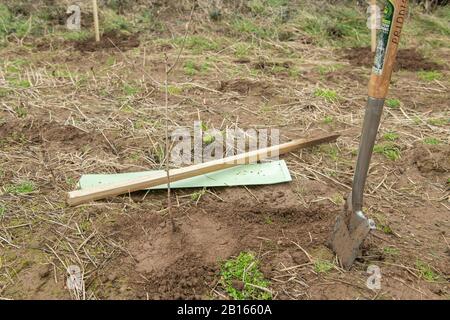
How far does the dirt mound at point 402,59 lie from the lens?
492 centimetres

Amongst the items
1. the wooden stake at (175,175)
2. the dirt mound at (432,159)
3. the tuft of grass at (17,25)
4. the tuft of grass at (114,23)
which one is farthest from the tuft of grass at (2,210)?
the tuft of grass at (114,23)

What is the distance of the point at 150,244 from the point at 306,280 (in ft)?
2.73

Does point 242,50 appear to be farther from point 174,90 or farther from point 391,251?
point 391,251

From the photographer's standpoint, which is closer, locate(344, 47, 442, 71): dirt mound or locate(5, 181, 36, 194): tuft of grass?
locate(5, 181, 36, 194): tuft of grass

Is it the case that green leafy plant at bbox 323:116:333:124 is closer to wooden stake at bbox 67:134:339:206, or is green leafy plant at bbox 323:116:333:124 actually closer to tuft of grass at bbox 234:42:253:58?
wooden stake at bbox 67:134:339:206

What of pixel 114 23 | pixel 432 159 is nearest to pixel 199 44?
pixel 114 23

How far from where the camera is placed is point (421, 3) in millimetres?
6711

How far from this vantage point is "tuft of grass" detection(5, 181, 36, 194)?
9.20ft

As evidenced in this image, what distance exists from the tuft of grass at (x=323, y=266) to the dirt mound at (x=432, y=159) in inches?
50.8

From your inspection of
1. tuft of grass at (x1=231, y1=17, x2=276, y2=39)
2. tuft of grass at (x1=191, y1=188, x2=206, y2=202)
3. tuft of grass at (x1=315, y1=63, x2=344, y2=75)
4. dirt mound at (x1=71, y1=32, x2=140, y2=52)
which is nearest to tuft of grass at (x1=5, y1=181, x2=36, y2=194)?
tuft of grass at (x1=191, y1=188, x2=206, y2=202)

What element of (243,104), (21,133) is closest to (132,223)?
(21,133)

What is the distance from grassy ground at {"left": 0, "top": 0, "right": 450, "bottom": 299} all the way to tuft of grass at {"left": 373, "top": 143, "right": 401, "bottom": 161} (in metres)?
0.01

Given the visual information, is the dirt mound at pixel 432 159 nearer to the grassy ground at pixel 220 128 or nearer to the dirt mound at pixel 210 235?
the grassy ground at pixel 220 128

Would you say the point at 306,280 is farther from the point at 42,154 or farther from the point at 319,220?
the point at 42,154
